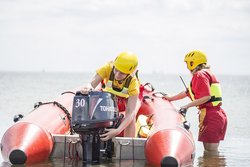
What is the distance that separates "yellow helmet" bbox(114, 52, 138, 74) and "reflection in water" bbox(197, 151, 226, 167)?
210cm

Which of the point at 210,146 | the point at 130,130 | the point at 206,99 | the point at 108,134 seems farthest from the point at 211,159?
the point at 108,134

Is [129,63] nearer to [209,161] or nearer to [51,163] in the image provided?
[51,163]

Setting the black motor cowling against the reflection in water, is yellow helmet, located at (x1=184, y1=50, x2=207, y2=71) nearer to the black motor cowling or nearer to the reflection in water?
the reflection in water

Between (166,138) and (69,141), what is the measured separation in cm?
124

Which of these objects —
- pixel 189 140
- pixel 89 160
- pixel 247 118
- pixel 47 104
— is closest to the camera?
pixel 89 160

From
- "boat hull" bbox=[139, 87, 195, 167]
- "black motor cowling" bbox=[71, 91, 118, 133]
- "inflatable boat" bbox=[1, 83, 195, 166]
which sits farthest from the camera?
"boat hull" bbox=[139, 87, 195, 167]

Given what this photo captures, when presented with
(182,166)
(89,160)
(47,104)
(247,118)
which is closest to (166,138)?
(182,166)

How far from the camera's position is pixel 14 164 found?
7.91 metres

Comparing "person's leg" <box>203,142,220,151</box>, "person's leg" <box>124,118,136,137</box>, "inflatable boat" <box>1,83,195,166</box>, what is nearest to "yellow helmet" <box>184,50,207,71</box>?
"inflatable boat" <box>1,83,195,166</box>

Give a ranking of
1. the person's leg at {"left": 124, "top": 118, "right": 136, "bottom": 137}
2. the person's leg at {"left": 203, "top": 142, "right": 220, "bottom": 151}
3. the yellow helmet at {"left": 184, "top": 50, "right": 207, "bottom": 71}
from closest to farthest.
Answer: the person's leg at {"left": 124, "top": 118, "right": 136, "bottom": 137}
the yellow helmet at {"left": 184, "top": 50, "right": 207, "bottom": 71}
the person's leg at {"left": 203, "top": 142, "right": 220, "bottom": 151}

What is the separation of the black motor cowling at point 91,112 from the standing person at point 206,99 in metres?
2.12

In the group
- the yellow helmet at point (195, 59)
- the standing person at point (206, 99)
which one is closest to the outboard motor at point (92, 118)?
the standing person at point (206, 99)

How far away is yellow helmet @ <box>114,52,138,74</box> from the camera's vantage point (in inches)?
307

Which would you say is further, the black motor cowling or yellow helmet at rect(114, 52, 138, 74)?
yellow helmet at rect(114, 52, 138, 74)
